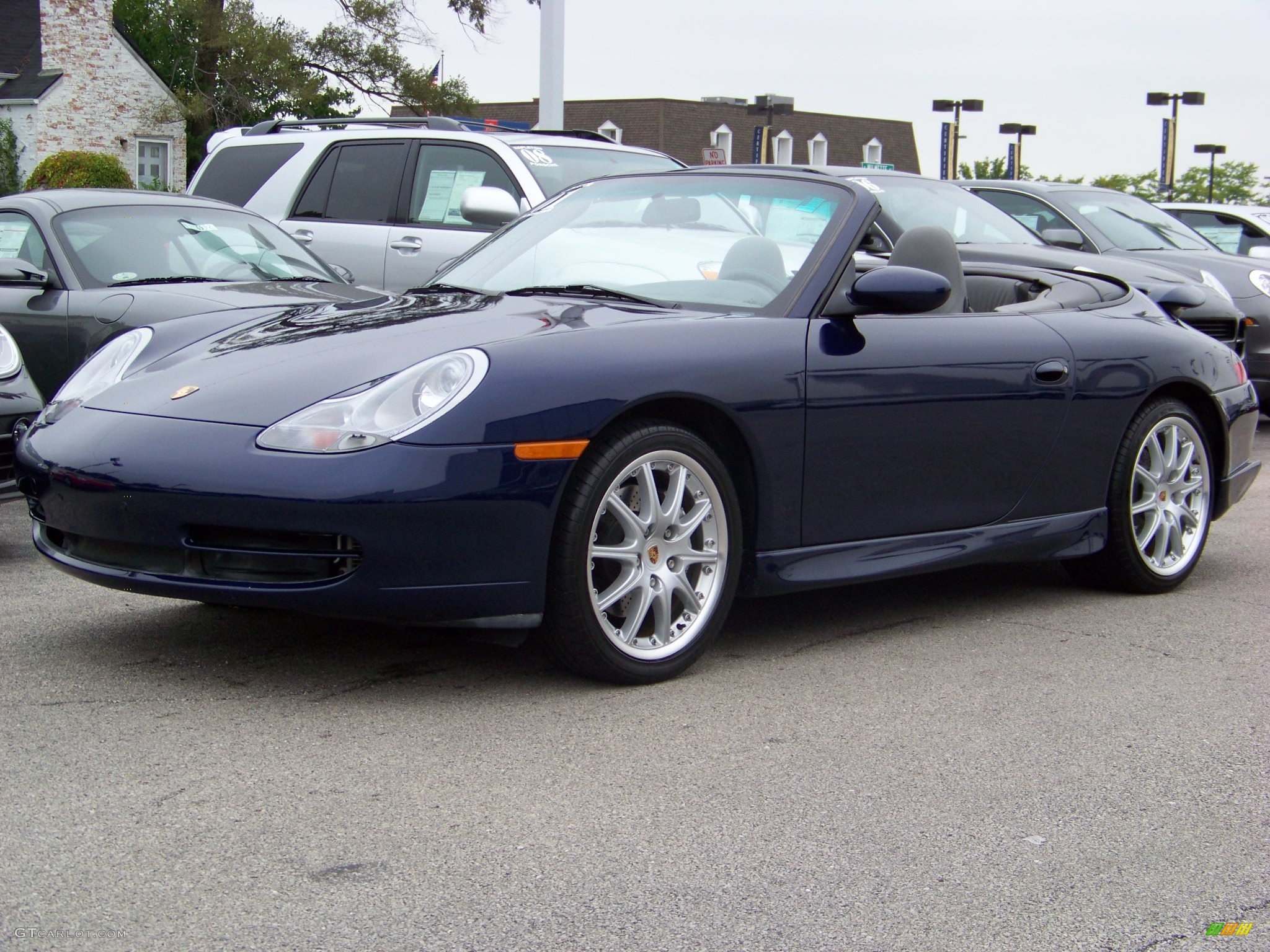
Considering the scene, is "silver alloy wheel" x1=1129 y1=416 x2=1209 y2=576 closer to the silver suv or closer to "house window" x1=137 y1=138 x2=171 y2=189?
the silver suv

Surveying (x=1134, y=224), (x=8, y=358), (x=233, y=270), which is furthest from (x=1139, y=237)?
(x=8, y=358)

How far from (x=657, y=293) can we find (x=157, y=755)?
2.02m

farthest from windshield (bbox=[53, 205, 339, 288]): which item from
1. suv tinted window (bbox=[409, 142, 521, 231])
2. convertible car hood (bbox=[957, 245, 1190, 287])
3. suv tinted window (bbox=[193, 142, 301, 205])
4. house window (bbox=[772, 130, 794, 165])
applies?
house window (bbox=[772, 130, 794, 165])

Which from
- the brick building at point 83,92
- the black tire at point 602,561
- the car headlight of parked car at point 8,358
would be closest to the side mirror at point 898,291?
the black tire at point 602,561

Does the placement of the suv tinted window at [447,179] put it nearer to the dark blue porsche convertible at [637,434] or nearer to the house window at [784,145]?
the dark blue porsche convertible at [637,434]

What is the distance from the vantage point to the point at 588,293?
182 inches

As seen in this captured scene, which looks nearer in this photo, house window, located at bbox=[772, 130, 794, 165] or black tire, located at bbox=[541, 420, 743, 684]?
black tire, located at bbox=[541, 420, 743, 684]

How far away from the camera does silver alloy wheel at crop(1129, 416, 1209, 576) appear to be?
5.41 metres

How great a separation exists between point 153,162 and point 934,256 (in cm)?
3554

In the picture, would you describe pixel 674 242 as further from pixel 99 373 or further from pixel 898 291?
pixel 99 373

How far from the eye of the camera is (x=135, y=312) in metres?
6.84

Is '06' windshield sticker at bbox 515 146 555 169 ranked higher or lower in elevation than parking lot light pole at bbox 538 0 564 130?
lower

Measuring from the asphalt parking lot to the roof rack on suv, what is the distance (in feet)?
18.4

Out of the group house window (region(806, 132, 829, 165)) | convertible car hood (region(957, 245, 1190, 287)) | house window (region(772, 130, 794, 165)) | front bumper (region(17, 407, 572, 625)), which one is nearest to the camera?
front bumper (region(17, 407, 572, 625))
